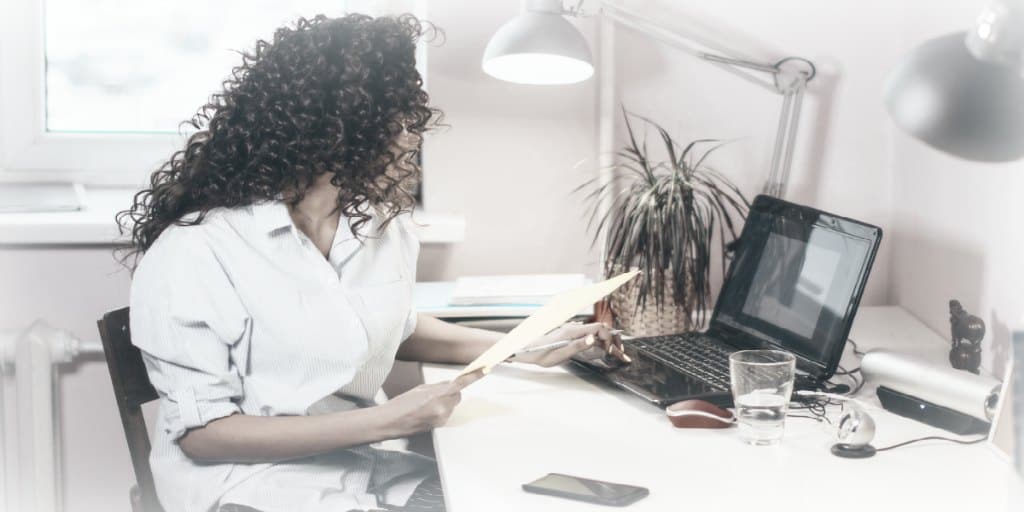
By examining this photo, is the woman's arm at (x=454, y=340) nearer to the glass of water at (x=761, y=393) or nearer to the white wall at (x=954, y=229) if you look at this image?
the glass of water at (x=761, y=393)

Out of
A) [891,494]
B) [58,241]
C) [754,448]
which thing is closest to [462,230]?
[58,241]

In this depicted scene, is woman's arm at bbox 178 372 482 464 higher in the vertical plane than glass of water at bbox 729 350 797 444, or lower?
lower

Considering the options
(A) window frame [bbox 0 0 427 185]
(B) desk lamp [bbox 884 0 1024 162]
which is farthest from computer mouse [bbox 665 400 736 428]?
(A) window frame [bbox 0 0 427 185]

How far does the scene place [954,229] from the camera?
1647 mm

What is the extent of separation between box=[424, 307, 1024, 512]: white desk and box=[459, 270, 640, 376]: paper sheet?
100 mm

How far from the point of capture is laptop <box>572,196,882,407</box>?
1.35 m

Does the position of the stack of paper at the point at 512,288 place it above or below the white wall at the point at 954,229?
below

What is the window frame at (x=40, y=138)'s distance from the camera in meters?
1.88

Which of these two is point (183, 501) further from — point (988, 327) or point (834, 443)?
point (988, 327)

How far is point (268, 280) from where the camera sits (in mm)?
1269

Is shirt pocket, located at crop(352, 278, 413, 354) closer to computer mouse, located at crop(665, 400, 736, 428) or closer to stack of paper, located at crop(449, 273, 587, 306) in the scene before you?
stack of paper, located at crop(449, 273, 587, 306)

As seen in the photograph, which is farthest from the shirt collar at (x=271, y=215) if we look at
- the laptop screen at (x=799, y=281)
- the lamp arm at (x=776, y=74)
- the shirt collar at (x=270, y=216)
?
the laptop screen at (x=799, y=281)

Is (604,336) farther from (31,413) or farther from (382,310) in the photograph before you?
(31,413)

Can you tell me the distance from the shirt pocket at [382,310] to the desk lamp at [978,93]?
0.78 metres
